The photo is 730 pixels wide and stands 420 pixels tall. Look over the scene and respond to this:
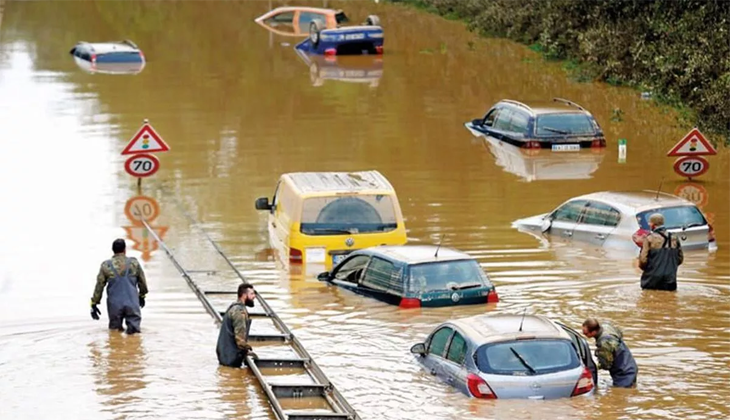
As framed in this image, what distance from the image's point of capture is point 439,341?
1997 centimetres

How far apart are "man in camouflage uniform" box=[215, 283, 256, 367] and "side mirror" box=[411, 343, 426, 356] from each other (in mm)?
2108

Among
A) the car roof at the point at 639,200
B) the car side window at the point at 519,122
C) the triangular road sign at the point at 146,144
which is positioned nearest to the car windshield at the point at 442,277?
the car roof at the point at 639,200

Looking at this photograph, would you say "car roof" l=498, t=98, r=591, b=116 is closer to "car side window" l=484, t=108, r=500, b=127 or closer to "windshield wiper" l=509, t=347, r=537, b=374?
"car side window" l=484, t=108, r=500, b=127

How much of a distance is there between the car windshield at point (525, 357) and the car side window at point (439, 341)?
1.14 meters

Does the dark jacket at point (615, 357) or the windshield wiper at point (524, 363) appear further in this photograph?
the dark jacket at point (615, 357)

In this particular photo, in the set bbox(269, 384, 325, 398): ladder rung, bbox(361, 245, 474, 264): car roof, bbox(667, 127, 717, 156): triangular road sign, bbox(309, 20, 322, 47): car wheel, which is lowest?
bbox(269, 384, 325, 398): ladder rung

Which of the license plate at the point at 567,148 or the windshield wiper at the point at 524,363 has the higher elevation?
the license plate at the point at 567,148

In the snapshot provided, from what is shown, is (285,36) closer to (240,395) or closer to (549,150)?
(549,150)

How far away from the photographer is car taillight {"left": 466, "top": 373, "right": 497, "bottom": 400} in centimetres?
1853

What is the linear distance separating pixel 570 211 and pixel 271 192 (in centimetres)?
787

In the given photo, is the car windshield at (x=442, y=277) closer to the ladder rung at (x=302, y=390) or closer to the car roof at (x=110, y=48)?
the ladder rung at (x=302, y=390)

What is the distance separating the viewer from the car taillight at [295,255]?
27844 mm

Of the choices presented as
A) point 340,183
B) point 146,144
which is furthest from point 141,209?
point 340,183

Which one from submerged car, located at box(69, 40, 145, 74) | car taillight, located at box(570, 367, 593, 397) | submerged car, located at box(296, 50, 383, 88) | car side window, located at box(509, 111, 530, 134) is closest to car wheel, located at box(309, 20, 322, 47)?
submerged car, located at box(296, 50, 383, 88)
